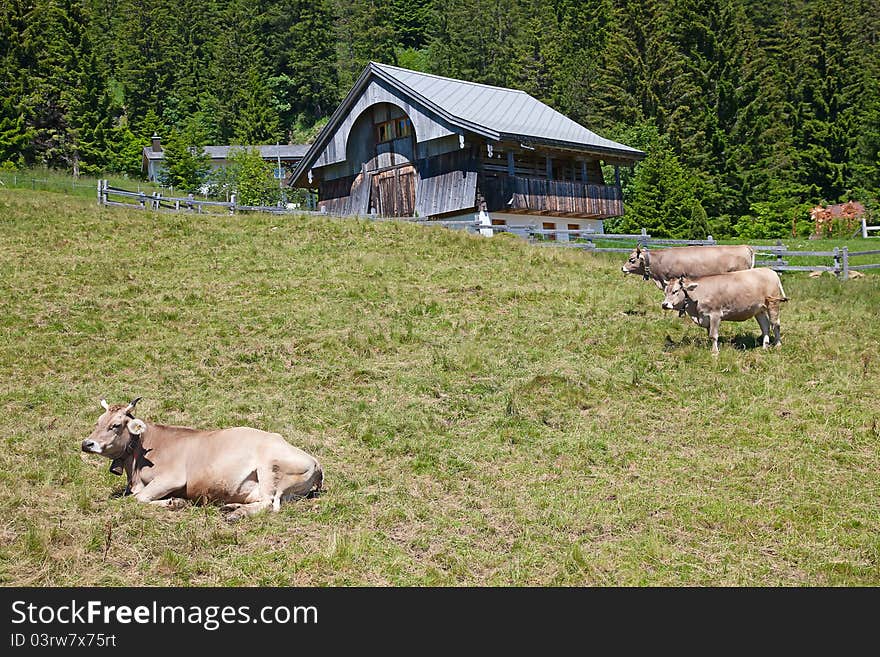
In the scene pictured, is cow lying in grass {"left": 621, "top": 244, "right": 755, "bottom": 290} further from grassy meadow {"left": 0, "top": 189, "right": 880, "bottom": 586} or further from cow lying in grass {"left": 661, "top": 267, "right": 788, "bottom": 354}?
cow lying in grass {"left": 661, "top": 267, "right": 788, "bottom": 354}

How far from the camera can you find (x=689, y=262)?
75.2 ft

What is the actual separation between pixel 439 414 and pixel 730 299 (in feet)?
22.9

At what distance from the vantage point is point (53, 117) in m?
58.5

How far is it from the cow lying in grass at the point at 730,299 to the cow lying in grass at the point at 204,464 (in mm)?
10159

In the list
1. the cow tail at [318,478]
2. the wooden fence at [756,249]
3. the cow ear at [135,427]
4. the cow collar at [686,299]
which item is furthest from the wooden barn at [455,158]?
the cow ear at [135,427]

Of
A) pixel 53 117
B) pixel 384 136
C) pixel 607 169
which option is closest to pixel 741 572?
pixel 384 136

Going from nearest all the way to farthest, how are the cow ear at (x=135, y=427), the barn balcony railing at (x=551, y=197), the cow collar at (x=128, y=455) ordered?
the cow ear at (x=135, y=427), the cow collar at (x=128, y=455), the barn balcony railing at (x=551, y=197)

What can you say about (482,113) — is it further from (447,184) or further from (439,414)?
(439,414)

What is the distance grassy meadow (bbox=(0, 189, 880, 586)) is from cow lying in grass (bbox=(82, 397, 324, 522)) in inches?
9.5

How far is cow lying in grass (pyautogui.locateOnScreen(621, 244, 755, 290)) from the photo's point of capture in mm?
22297

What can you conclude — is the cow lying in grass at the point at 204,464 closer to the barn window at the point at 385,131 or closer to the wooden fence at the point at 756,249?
the wooden fence at the point at 756,249

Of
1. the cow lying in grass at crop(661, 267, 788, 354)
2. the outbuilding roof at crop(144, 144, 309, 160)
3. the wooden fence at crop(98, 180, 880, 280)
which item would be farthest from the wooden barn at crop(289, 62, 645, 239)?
the outbuilding roof at crop(144, 144, 309, 160)

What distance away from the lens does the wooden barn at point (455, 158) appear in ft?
120

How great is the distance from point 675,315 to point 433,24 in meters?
112
